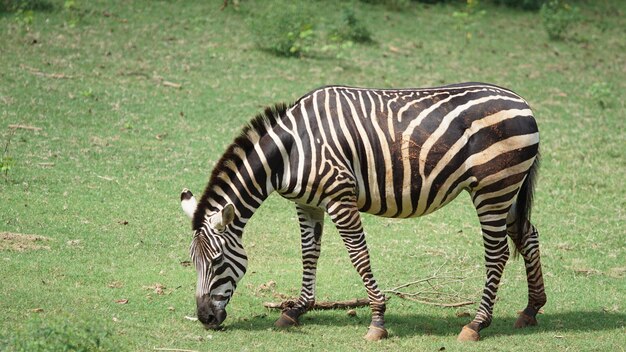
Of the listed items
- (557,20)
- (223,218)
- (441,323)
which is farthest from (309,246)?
(557,20)

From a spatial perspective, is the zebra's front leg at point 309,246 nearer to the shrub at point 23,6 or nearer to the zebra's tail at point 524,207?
the zebra's tail at point 524,207

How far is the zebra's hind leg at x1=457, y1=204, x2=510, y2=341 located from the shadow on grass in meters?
0.24

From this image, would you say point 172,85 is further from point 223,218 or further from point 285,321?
point 223,218

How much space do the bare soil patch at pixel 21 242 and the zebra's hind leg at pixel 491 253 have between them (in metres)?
5.05

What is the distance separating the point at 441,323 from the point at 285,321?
1.72 meters

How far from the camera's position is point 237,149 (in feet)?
29.6

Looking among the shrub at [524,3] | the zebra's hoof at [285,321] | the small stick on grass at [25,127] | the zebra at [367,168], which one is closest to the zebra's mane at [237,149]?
the zebra at [367,168]

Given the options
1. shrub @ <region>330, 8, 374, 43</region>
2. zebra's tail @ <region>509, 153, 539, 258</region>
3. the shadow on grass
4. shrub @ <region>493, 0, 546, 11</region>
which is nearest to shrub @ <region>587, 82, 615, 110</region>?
shrub @ <region>330, 8, 374, 43</region>

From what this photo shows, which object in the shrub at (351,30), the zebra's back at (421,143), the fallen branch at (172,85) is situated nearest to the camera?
the zebra's back at (421,143)

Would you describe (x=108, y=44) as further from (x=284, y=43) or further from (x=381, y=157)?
(x=381, y=157)

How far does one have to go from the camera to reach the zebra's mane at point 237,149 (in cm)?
887

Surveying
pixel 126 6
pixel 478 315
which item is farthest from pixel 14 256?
pixel 126 6

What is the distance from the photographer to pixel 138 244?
37.4ft

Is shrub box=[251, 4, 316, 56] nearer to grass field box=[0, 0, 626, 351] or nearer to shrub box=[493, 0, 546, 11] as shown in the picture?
grass field box=[0, 0, 626, 351]
